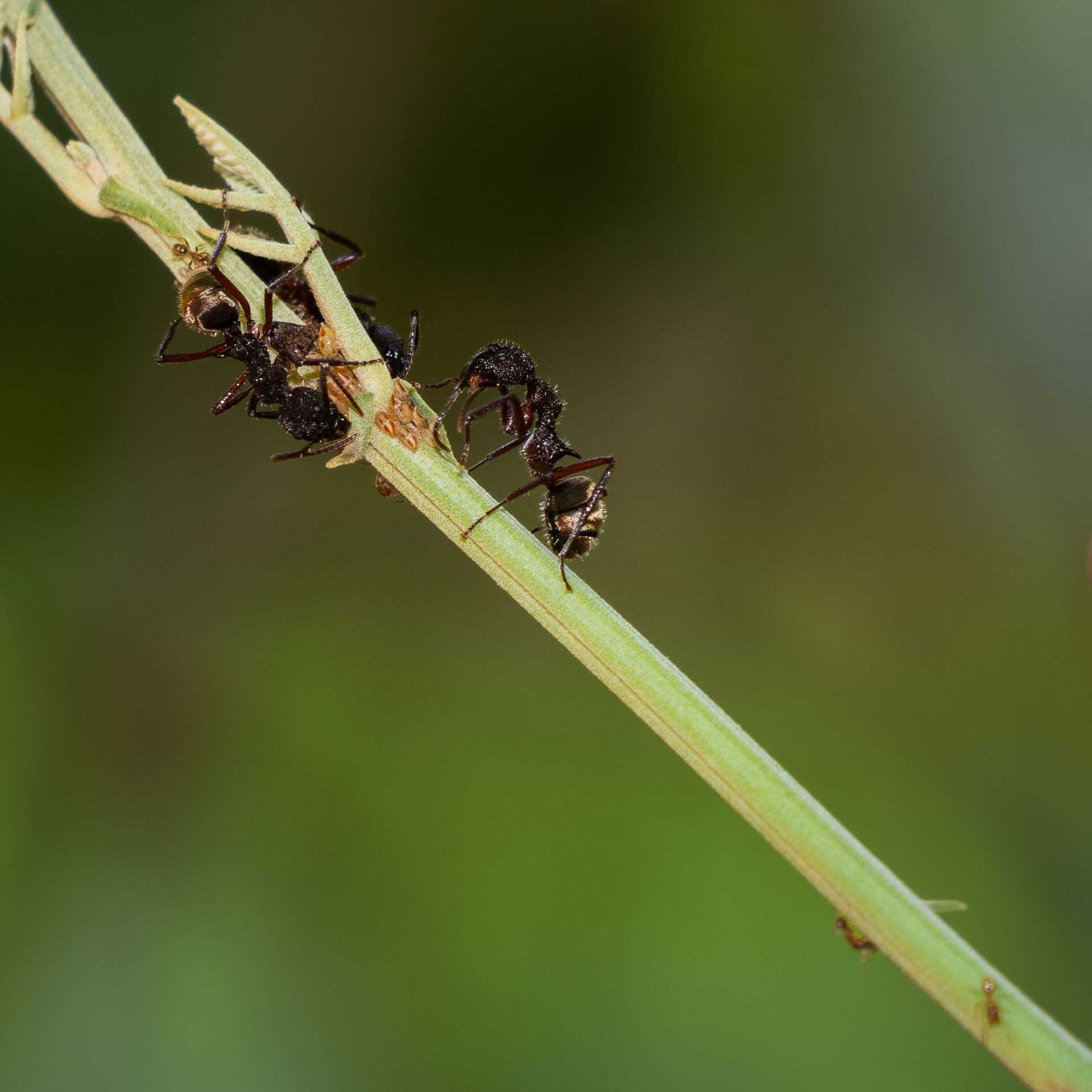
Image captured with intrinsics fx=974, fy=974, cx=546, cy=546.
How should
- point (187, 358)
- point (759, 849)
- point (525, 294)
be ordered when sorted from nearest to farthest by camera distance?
point (187, 358) < point (759, 849) < point (525, 294)

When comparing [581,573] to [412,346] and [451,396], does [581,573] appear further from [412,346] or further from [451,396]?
[412,346]

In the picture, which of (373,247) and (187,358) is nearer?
(187,358)

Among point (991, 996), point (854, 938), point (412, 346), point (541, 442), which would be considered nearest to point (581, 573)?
point (541, 442)

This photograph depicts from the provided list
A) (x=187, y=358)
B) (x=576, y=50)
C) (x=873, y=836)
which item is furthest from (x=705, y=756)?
(x=576, y=50)

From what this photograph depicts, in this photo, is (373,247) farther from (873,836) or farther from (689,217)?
(873,836)

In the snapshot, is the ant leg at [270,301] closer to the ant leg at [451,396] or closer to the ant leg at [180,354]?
the ant leg at [451,396]

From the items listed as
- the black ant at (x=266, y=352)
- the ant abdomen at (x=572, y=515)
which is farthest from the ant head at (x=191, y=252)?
the ant abdomen at (x=572, y=515)

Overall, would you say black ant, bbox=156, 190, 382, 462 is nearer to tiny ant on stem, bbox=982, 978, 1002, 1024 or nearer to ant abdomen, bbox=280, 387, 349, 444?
ant abdomen, bbox=280, 387, 349, 444
